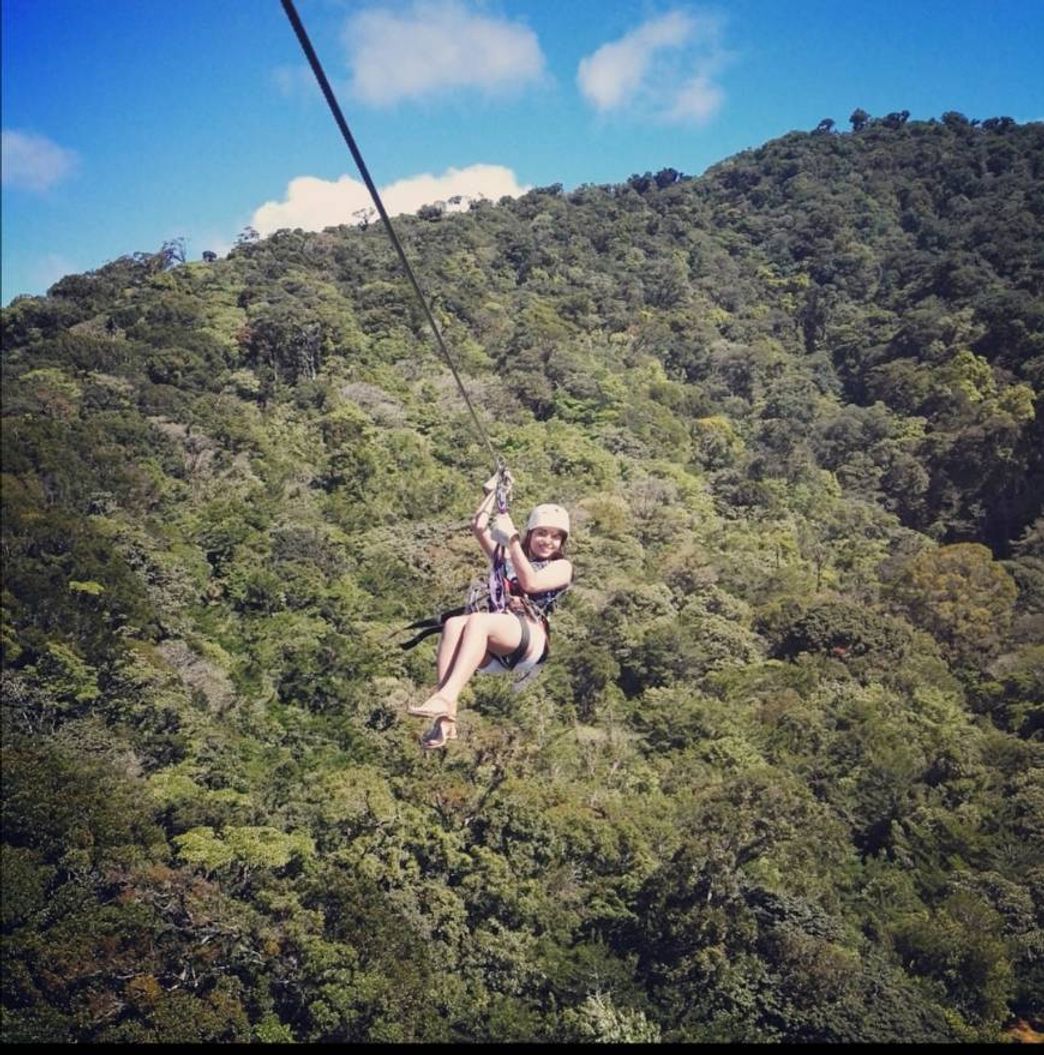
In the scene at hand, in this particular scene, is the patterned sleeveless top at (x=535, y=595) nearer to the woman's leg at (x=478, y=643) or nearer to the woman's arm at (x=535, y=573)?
the woman's arm at (x=535, y=573)

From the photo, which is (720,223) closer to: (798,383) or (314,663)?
(798,383)

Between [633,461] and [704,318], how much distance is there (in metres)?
19.1

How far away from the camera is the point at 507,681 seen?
82.6 feet

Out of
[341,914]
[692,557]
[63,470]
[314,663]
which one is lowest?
[341,914]

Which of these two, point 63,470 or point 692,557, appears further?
point 692,557

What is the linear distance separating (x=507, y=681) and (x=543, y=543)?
21.3m

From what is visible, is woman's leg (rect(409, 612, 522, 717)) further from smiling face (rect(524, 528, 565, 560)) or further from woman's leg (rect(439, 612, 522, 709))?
smiling face (rect(524, 528, 565, 560))

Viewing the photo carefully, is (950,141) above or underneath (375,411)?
above

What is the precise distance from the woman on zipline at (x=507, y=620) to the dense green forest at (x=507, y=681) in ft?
48.4

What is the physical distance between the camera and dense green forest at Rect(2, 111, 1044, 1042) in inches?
695

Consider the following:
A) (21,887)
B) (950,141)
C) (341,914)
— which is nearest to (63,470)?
(21,887)

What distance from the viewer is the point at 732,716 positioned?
23891 millimetres

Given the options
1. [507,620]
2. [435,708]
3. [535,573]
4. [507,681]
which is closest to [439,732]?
[435,708]

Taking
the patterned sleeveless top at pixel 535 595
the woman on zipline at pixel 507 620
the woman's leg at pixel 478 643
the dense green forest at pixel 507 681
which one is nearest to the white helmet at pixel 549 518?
the woman on zipline at pixel 507 620
